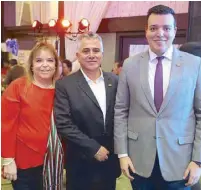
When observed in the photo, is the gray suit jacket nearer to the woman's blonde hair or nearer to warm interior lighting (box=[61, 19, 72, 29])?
the woman's blonde hair

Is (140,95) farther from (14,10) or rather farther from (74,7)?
(14,10)

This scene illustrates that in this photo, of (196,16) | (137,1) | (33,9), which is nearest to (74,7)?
(137,1)

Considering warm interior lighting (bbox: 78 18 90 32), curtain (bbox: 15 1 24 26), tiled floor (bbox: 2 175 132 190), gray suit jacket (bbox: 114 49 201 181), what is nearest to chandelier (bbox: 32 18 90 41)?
warm interior lighting (bbox: 78 18 90 32)

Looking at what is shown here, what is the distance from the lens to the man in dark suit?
1.73m

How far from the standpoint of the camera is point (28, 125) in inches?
72.2

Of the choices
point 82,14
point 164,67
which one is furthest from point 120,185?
point 82,14

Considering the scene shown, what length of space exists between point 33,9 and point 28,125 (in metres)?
6.35

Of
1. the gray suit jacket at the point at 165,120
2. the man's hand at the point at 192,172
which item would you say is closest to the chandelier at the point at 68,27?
the gray suit jacket at the point at 165,120

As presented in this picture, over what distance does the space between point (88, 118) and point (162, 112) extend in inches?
17.1

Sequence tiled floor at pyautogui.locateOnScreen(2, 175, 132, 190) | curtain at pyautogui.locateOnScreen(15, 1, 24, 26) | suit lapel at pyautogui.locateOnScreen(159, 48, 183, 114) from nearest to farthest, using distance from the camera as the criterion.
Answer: suit lapel at pyautogui.locateOnScreen(159, 48, 183, 114), tiled floor at pyautogui.locateOnScreen(2, 175, 132, 190), curtain at pyautogui.locateOnScreen(15, 1, 24, 26)

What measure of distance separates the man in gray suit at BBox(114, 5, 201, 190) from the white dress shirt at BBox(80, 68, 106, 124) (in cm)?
19

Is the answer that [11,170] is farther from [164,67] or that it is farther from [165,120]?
[164,67]

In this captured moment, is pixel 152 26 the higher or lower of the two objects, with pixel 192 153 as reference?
higher

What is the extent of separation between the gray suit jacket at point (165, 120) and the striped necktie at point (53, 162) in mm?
405
